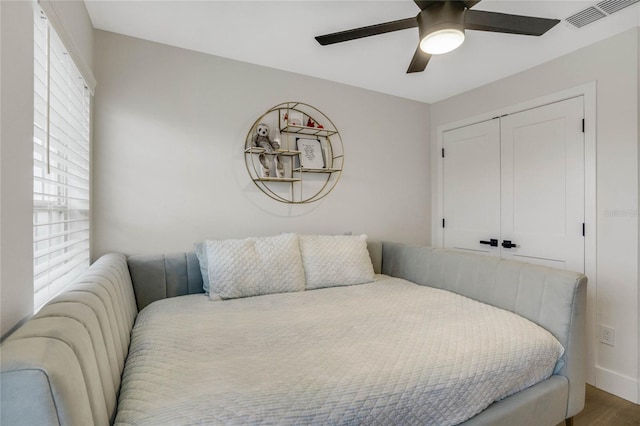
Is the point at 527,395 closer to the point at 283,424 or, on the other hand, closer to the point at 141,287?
the point at 283,424

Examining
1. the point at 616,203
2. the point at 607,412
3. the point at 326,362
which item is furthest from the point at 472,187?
the point at 326,362

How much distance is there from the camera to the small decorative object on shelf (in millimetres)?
2463

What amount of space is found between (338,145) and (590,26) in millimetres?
1851

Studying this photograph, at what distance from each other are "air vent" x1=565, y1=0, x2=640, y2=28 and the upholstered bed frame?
1499 mm

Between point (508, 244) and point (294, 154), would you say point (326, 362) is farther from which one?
point (508, 244)

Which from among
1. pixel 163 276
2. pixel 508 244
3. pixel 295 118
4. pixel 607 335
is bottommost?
pixel 607 335

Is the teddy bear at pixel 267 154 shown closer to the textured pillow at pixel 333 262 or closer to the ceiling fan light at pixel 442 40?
the textured pillow at pixel 333 262

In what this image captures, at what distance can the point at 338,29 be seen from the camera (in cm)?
201

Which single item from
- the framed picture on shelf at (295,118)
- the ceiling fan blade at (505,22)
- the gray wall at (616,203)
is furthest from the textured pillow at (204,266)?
the gray wall at (616,203)

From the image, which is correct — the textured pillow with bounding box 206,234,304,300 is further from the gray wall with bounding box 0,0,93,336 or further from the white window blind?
the gray wall with bounding box 0,0,93,336

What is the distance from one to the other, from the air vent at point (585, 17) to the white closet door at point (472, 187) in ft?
3.06

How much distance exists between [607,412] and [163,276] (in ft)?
9.42

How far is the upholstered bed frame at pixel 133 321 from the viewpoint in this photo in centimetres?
60

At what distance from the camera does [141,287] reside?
6.48 feet
